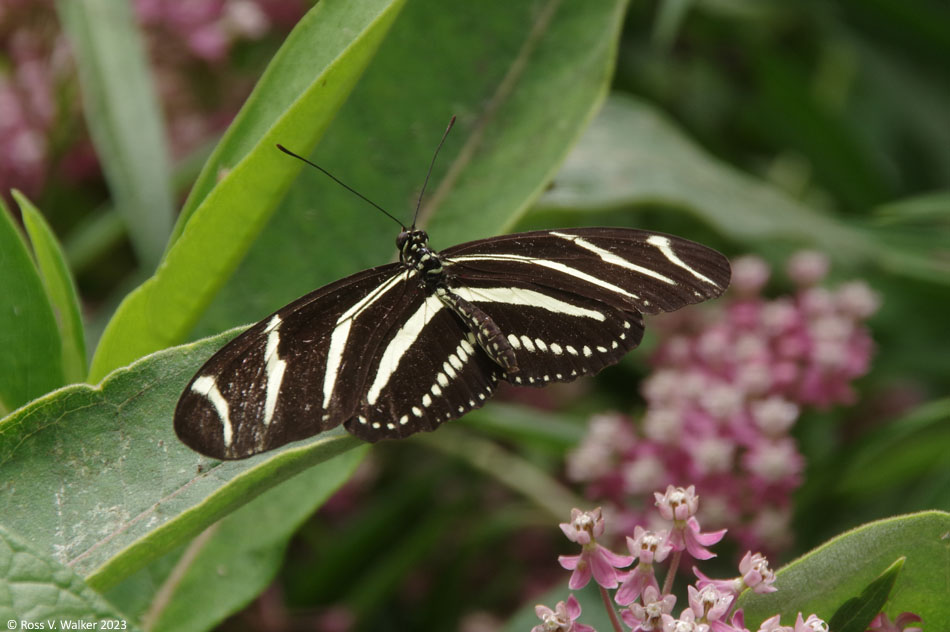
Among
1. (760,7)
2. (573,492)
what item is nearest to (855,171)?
(760,7)

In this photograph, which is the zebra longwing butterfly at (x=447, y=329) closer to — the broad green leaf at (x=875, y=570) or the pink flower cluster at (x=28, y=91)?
the broad green leaf at (x=875, y=570)

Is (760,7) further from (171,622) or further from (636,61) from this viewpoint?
(171,622)

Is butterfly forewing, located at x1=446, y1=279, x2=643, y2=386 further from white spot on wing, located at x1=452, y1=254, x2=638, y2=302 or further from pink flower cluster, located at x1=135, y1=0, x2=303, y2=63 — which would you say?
pink flower cluster, located at x1=135, y1=0, x2=303, y2=63

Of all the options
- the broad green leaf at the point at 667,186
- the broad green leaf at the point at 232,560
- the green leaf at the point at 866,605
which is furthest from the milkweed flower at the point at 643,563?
A: the broad green leaf at the point at 667,186

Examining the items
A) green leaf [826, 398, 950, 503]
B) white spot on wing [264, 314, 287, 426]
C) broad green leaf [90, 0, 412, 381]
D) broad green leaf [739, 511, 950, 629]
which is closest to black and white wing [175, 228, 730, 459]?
white spot on wing [264, 314, 287, 426]

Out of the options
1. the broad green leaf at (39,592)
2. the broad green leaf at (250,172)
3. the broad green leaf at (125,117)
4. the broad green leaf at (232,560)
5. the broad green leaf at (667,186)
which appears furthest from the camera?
the broad green leaf at (667,186)
